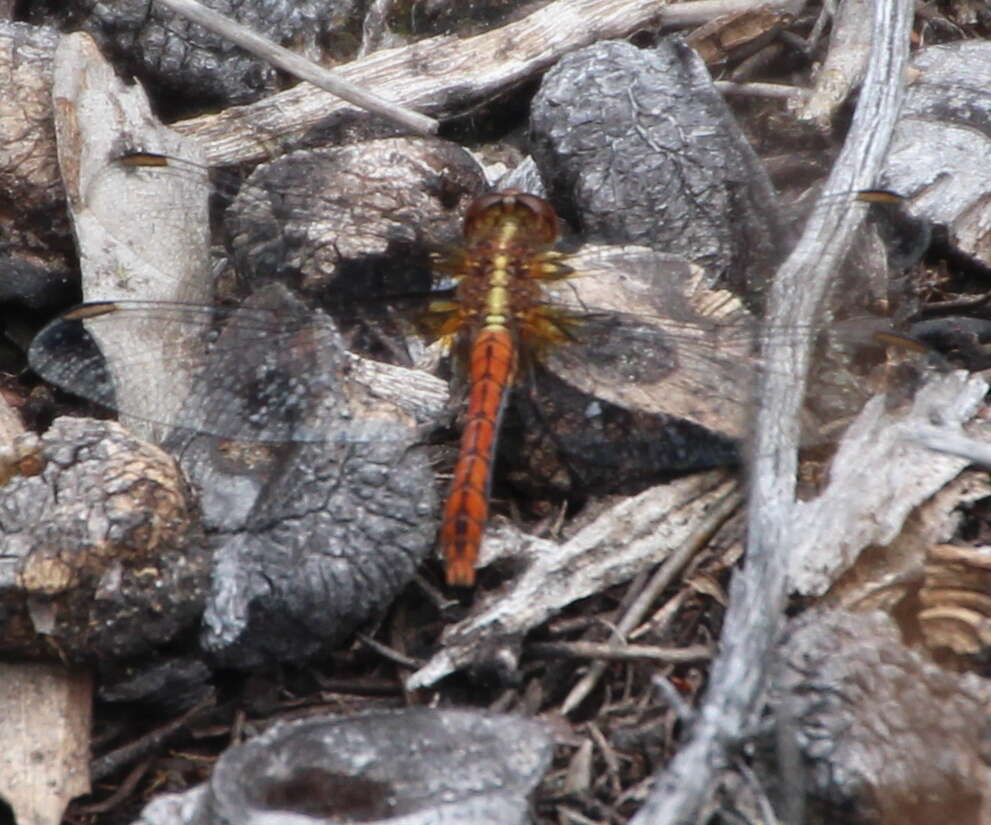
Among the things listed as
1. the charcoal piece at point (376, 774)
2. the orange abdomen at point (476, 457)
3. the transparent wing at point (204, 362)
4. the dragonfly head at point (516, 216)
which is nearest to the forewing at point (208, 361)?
the transparent wing at point (204, 362)

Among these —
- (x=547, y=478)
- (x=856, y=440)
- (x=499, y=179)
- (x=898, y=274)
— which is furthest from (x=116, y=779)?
(x=898, y=274)

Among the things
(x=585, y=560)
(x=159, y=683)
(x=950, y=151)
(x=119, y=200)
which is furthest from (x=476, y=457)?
(x=950, y=151)

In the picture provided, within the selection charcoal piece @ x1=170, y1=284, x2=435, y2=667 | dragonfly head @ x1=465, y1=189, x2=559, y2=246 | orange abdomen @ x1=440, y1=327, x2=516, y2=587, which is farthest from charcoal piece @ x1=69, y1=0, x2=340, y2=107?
orange abdomen @ x1=440, y1=327, x2=516, y2=587

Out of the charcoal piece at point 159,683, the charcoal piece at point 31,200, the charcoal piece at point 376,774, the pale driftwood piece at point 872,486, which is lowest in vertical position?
the charcoal piece at point 159,683

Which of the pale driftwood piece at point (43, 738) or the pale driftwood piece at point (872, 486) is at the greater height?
the pale driftwood piece at point (872, 486)

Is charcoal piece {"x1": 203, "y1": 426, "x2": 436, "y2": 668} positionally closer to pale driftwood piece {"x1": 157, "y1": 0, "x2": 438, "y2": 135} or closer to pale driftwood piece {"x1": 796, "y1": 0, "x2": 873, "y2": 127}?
pale driftwood piece {"x1": 157, "y1": 0, "x2": 438, "y2": 135}

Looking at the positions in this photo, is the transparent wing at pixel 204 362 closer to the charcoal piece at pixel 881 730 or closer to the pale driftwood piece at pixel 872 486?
the pale driftwood piece at pixel 872 486

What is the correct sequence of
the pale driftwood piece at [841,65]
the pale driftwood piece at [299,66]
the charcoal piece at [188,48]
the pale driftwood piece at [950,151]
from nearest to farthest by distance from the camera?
the pale driftwood piece at [950,151]
the pale driftwood piece at [299,66]
the pale driftwood piece at [841,65]
the charcoal piece at [188,48]
